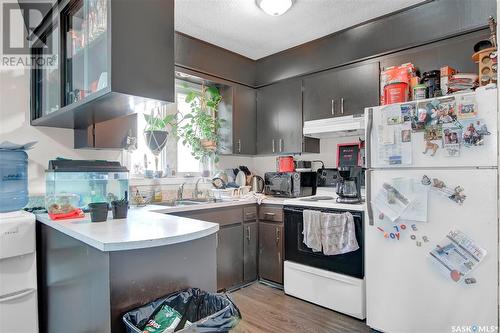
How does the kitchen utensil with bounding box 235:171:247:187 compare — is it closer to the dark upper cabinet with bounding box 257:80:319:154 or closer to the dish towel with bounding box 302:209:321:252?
the dark upper cabinet with bounding box 257:80:319:154

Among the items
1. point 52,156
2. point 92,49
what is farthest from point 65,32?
point 52,156

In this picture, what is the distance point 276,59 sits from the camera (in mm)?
3361

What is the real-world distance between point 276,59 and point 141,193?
2.06 m

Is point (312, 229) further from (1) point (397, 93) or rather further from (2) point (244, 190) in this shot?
(1) point (397, 93)

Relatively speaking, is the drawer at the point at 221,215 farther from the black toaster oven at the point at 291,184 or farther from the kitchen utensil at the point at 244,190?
the black toaster oven at the point at 291,184

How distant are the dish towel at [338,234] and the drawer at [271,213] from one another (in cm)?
52

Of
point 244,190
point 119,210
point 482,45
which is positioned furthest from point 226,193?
point 482,45

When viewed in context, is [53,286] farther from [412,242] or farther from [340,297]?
[412,242]

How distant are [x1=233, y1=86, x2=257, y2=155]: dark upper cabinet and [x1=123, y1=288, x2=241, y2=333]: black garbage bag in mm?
2186

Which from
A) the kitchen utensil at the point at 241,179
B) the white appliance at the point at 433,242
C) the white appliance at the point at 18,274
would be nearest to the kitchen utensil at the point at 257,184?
the kitchen utensil at the point at 241,179

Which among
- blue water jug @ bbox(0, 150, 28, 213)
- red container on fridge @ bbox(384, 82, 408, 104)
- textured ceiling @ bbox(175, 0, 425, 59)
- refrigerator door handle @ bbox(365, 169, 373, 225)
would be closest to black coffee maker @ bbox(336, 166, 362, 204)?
refrigerator door handle @ bbox(365, 169, 373, 225)

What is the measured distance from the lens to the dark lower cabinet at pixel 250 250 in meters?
2.93

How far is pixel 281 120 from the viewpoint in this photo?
330 cm

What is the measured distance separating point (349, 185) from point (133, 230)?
6.15 feet
